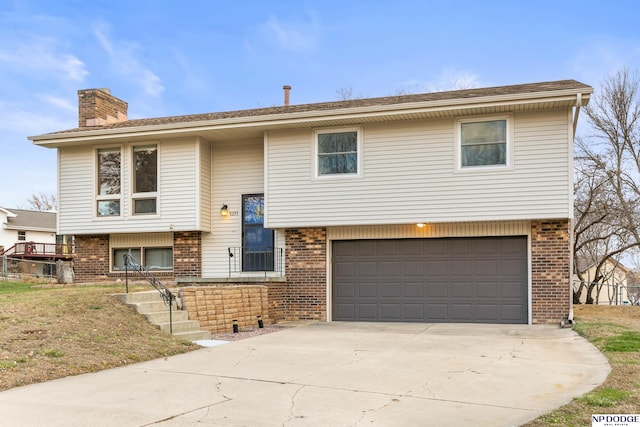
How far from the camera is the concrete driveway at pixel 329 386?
16.7 feet

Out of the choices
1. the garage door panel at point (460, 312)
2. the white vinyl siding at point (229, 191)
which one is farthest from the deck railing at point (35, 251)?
the garage door panel at point (460, 312)

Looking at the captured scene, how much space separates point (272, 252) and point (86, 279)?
550cm

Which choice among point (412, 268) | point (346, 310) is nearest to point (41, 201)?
point (346, 310)

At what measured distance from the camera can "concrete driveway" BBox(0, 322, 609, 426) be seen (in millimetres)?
5090

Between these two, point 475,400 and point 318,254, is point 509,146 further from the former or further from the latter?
point 475,400

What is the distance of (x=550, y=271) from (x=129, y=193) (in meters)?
10.6

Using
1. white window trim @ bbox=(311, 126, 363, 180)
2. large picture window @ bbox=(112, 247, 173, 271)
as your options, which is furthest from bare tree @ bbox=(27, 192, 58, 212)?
white window trim @ bbox=(311, 126, 363, 180)

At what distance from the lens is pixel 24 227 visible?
38031mm

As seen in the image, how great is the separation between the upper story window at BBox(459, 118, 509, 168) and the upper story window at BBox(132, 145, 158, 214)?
791 centimetres

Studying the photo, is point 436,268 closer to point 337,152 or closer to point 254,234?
point 337,152

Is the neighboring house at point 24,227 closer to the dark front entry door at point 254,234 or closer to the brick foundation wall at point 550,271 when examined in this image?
the dark front entry door at point 254,234

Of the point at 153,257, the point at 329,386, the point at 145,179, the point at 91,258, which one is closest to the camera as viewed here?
the point at 329,386

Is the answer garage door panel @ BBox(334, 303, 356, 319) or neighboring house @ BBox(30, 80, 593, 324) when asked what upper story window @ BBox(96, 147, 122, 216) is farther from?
garage door panel @ BBox(334, 303, 356, 319)

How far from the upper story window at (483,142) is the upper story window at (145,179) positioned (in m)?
→ 7.91
